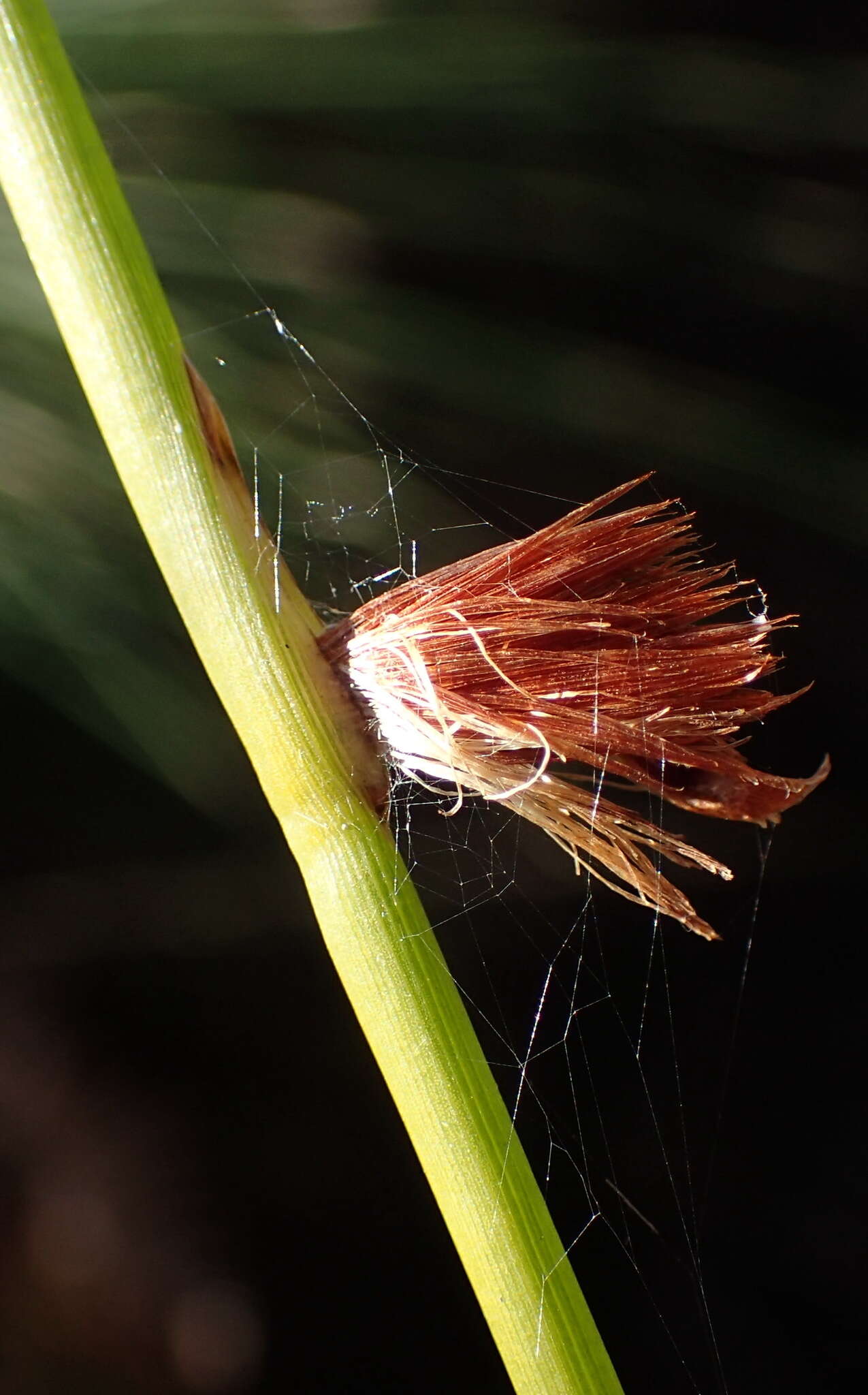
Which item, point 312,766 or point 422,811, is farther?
→ point 422,811

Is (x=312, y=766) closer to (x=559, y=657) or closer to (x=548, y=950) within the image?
(x=559, y=657)

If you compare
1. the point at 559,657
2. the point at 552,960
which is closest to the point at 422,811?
the point at 552,960

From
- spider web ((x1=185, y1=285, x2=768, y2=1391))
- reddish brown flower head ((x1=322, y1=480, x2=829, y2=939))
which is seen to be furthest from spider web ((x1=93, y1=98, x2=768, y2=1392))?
reddish brown flower head ((x1=322, y1=480, x2=829, y2=939))

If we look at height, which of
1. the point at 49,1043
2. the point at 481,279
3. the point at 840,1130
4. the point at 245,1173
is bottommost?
the point at 840,1130

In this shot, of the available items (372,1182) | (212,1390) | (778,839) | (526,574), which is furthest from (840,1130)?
(526,574)

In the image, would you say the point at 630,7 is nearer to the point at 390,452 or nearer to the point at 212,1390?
the point at 390,452

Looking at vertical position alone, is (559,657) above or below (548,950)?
above

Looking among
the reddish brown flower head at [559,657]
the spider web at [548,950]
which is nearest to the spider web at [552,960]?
the spider web at [548,950]
